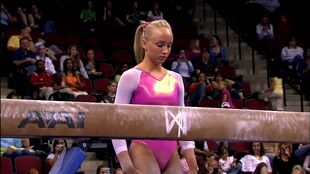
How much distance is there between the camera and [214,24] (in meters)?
14.3

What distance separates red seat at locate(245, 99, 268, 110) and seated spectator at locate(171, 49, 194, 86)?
1.04m

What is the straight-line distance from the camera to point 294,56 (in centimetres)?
1255

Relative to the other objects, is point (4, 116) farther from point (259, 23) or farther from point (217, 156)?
point (259, 23)

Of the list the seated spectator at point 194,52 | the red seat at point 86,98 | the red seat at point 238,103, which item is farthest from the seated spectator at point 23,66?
the red seat at point 238,103

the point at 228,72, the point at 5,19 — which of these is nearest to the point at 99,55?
the point at 5,19

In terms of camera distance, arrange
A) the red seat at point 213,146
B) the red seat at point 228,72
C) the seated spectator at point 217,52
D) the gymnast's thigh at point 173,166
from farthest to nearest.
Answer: the seated spectator at point 217,52, the red seat at point 228,72, the red seat at point 213,146, the gymnast's thigh at point 173,166

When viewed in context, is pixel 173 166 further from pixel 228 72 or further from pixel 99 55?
pixel 228 72

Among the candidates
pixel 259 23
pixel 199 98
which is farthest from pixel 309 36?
pixel 199 98

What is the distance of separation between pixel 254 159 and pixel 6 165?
9.51ft

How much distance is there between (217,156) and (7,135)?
5.64 meters

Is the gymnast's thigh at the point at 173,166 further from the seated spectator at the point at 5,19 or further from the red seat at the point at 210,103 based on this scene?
the seated spectator at the point at 5,19

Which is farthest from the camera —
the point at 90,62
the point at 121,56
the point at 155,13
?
the point at 155,13

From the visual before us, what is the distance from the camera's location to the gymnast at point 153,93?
329 centimetres

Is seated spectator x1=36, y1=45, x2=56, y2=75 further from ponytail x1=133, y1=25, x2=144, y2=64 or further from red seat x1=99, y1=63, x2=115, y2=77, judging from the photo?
ponytail x1=133, y1=25, x2=144, y2=64
